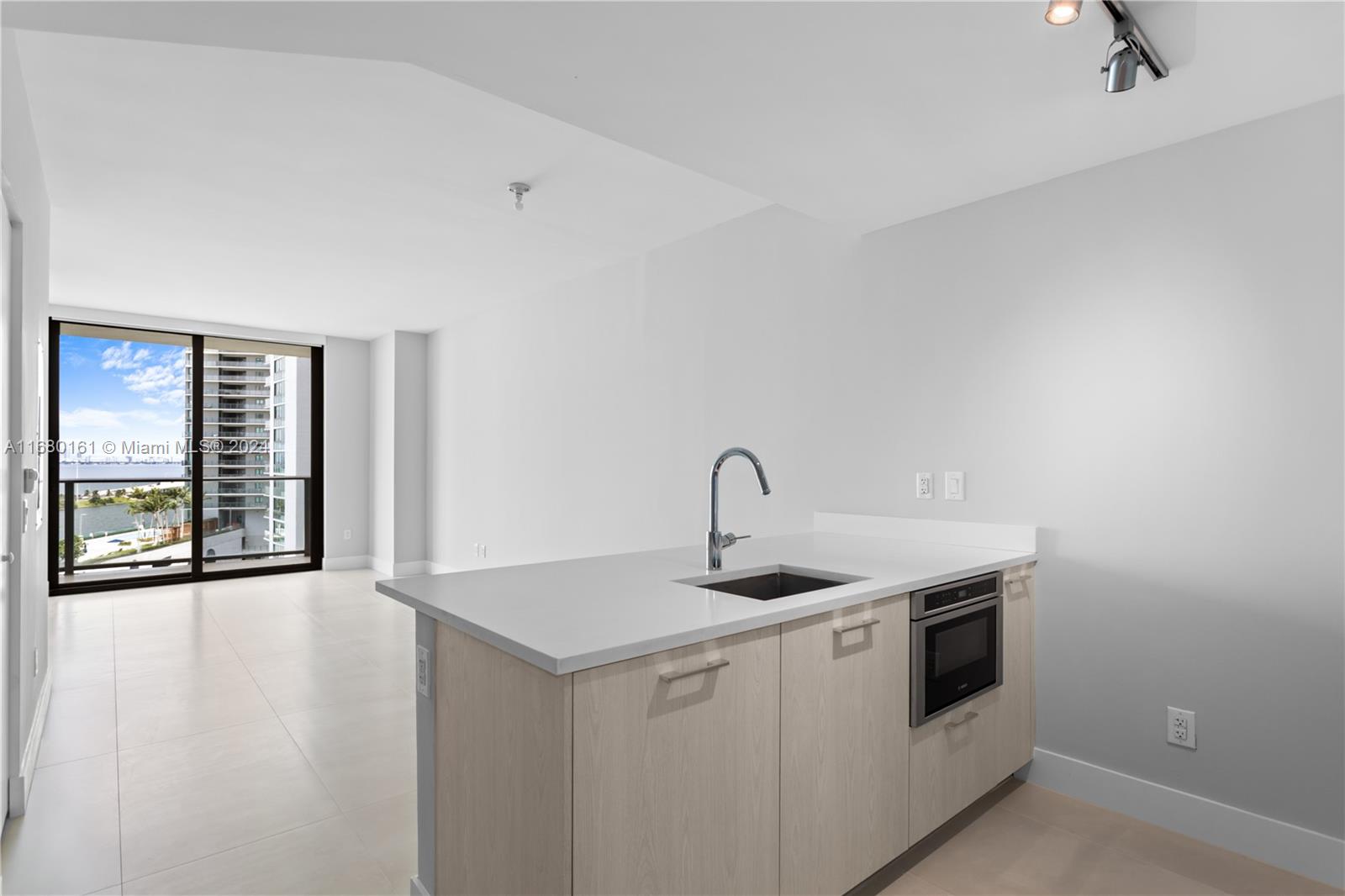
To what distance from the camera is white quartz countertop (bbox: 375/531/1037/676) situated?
1.38 meters

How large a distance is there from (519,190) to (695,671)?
258 centimetres

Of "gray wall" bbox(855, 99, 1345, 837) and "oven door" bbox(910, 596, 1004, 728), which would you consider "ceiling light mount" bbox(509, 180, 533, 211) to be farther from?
"oven door" bbox(910, 596, 1004, 728)

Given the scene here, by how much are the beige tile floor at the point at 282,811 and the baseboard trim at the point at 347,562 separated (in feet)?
10.6

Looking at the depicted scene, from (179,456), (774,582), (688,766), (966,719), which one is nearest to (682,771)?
(688,766)

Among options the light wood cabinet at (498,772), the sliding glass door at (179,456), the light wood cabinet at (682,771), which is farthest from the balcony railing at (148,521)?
the light wood cabinet at (682,771)

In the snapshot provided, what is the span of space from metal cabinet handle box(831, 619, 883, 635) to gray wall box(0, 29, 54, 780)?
8.57 ft

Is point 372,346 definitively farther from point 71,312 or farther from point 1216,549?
point 1216,549

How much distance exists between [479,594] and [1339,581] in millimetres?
2406

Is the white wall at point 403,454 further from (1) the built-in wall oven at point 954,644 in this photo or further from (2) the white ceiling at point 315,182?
(1) the built-in wall oven at point 954,644

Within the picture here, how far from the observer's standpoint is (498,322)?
593 centimetres

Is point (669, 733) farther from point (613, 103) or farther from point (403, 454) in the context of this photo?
point (403, 454)

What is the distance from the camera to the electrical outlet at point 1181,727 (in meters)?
2.31

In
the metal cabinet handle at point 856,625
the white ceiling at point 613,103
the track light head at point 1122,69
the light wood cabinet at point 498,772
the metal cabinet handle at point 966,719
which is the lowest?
the metal cabinet handle at point 966,719

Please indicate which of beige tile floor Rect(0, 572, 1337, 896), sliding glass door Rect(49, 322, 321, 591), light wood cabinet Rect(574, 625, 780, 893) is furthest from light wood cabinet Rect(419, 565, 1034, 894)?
sliding glass door Rect(49, 322, 321, 591)
